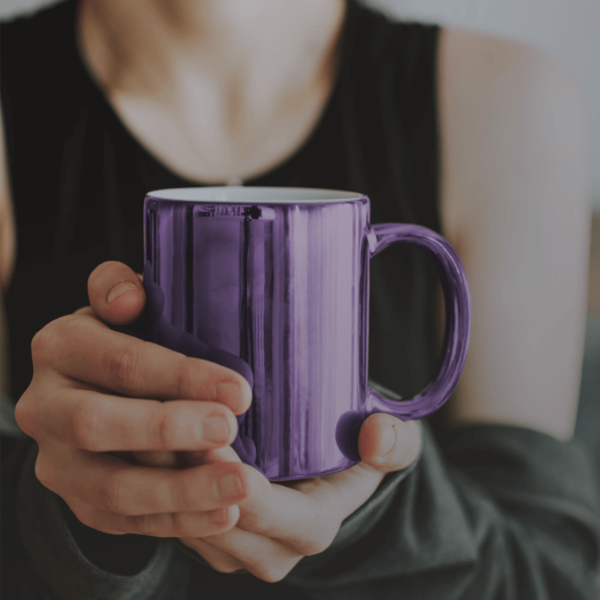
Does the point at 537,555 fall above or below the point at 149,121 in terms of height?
below

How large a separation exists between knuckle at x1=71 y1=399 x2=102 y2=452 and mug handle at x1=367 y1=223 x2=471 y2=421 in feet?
0.55

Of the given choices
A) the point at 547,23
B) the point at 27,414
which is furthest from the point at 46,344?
the point at 547,23

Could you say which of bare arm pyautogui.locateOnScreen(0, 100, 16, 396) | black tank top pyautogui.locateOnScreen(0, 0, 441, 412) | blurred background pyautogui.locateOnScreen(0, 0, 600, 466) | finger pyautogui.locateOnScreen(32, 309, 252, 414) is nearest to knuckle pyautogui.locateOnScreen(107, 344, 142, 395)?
finger pyautogui.locateOnScreen(32, 309, 252, 414)

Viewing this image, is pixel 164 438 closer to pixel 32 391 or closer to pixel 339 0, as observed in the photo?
pixel 32 391

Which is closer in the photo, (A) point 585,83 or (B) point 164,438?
(B) point 164,438

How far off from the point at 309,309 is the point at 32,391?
198 millimetres

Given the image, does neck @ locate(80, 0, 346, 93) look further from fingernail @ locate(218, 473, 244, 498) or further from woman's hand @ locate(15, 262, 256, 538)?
fingernail @ locate(218, 473, 244, 498)

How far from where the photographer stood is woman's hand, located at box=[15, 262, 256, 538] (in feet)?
0.95

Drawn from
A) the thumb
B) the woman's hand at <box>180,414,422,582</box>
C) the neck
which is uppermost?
the neck

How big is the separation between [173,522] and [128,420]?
0.25ft

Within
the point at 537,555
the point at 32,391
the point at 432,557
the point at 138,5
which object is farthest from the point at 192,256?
the point at 138,5

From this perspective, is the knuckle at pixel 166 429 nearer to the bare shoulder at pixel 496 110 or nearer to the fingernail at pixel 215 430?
the fingernail at pixel 215 430

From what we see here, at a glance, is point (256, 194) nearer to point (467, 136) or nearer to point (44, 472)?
point (44, 472)

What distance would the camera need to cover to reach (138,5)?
73cm
